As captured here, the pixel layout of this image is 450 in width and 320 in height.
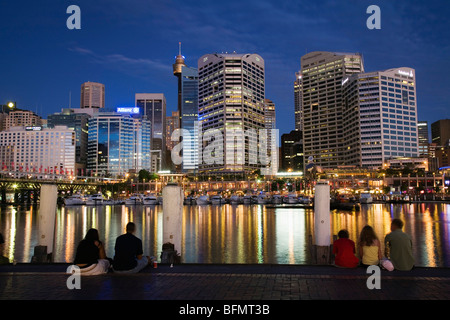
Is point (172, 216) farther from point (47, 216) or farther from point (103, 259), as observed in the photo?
point (47, 216)

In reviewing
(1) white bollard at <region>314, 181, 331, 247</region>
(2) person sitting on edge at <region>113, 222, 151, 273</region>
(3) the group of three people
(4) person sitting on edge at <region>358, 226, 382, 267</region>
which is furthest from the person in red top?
(2) person sitting on edge at <region>113, 222, 151, 273</region>

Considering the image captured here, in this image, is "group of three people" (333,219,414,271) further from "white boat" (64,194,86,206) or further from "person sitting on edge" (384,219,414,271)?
"white boat" (64,194,86,206)

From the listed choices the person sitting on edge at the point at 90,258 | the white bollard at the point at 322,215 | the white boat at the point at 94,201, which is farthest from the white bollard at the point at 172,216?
the white boat at the point at 94,201

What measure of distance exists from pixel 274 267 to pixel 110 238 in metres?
26.6

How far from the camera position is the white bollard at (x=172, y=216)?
1767 cm

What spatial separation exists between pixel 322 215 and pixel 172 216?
7.01 m

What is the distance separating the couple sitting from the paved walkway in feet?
1.06

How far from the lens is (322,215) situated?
56.2ft

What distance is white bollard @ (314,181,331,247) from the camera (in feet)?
55.0

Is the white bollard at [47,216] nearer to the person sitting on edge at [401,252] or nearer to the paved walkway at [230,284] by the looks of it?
the paved walkway at [230,284]

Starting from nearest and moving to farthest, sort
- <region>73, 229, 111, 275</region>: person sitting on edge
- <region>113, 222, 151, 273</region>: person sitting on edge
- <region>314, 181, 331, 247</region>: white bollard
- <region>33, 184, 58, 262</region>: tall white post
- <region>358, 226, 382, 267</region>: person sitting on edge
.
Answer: <region>73, 229, 111, 275</region>: person sitting on edge → <region>113, 222, 151, 273</region>: person sitting on edge → <region>358, 226, 382, 267</region>: person sitting on edge → <region>314, 181, 331, 247</region>: white bollard → <region>33, 184, 58, 262</region>: tall white post

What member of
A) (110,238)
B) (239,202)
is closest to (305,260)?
(110,238)
